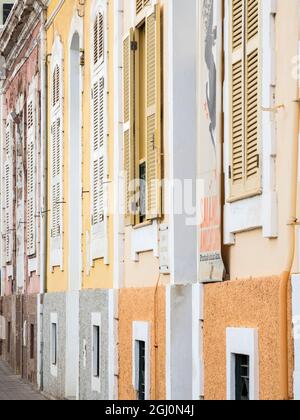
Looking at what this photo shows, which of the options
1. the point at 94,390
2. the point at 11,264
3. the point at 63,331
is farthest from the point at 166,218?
the point at 11,264

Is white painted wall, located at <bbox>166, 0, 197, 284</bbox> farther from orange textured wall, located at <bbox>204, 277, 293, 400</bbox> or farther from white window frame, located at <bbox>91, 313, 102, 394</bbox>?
white window frame, located at <bbox>91, 313, 102, 394</bbox>

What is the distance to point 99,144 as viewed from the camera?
17.5 meters

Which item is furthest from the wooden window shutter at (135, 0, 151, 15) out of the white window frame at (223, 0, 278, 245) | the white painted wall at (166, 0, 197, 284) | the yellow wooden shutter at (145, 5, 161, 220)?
the white window frame at (223, 0, 278, 245)

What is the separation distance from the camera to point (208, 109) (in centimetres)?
1152

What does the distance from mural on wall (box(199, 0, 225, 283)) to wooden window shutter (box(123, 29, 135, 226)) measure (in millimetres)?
3086

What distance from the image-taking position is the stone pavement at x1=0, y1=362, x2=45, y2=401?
23.0 m

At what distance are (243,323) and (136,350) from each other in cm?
484

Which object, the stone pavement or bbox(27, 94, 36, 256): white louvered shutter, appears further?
bbox(27, 94, 36, 256): white louvered shutter

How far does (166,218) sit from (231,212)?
8.85ft

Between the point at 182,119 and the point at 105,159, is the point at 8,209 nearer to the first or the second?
the point at 105,159

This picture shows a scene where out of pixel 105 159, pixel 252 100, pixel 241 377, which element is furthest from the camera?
pixel 105 159

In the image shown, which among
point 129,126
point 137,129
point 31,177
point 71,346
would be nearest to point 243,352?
point 137,129
